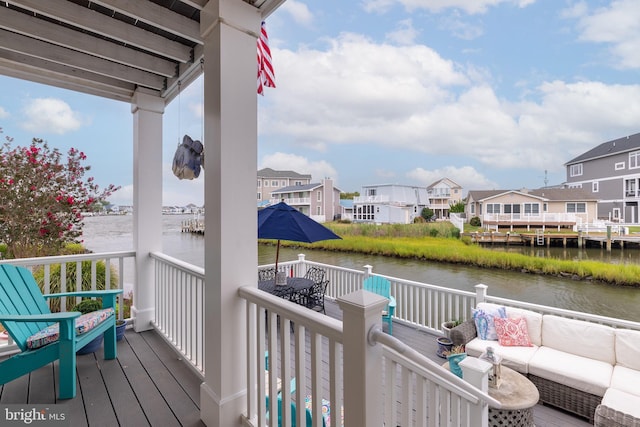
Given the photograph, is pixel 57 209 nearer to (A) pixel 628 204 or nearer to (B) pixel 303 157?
(B) pixel 303 157

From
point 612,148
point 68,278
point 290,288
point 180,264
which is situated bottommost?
point 290,288

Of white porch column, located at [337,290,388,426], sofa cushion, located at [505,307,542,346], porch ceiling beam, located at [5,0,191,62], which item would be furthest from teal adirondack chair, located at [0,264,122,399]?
Answer: sofa cushion, located at [505,307,542,346]

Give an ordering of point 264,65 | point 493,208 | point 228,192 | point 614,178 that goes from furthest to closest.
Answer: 1. point 493,208
2. point 614,178
3. point 264,65
4. point 228,192

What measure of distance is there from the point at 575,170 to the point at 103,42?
9337mm

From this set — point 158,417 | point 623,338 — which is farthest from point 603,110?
point 158,417

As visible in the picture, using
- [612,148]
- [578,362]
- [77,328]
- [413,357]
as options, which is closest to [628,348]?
[578,362]

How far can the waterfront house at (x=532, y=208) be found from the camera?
249 inches

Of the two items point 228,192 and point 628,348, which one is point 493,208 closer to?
point 628,348

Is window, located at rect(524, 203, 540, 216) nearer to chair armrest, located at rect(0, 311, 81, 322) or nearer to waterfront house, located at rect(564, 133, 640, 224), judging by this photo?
waterfront house, located at rect(564, 133, 640, 224)

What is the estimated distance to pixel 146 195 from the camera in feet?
10.2

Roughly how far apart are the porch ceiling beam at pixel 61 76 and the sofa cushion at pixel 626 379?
556 centimetres

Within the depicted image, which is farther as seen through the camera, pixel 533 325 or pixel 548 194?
pixel 548 194

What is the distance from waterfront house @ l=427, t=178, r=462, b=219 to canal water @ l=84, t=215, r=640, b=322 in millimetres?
1464

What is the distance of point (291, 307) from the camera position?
1334 mm
